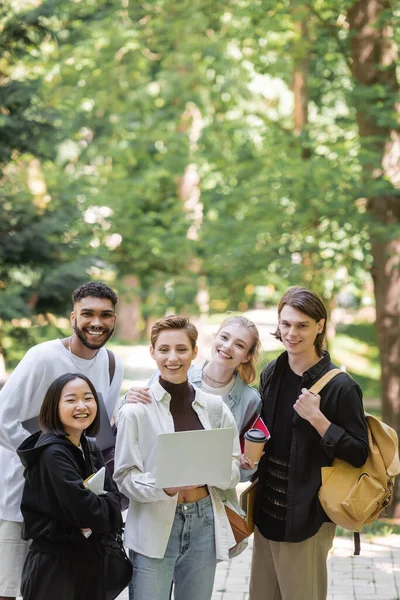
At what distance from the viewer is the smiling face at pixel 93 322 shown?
12.3ft

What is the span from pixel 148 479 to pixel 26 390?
29.1 inches

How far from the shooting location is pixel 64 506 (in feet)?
10.5

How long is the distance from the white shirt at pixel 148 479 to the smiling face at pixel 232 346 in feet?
1.10

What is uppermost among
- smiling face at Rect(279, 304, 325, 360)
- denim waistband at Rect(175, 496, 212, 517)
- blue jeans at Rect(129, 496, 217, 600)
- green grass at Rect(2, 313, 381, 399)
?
green grass at Rect(2, 313, 381, 399)

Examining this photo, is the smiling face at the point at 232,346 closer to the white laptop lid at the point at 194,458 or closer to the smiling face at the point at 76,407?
the white laptop lid at the point at 194,458

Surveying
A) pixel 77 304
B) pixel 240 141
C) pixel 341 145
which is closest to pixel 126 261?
pixel 240 141

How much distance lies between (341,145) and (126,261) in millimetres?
6036

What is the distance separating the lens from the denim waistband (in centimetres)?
340

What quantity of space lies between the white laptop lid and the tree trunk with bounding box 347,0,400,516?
611cm

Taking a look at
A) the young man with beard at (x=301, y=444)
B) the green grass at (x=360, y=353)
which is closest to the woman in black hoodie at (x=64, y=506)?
the young man with beard at (x=301, y=444)

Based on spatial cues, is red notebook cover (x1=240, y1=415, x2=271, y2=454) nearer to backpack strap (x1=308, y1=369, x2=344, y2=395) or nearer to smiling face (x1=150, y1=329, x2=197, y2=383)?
backpack strap (x1=308, y1=369, x2=344, y2=395)

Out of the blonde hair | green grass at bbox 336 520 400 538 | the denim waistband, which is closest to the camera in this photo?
the denim waistband

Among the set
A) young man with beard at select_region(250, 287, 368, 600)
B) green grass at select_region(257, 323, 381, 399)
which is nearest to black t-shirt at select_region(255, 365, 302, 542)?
young man with beard at select_region(250, 287, 368, 600)

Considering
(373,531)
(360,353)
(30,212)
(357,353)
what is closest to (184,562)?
(373,531)
